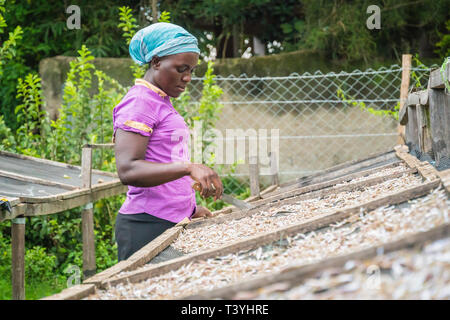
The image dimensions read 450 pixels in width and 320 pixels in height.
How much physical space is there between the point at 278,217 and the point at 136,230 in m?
0.54

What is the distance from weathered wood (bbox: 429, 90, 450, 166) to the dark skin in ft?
3.79

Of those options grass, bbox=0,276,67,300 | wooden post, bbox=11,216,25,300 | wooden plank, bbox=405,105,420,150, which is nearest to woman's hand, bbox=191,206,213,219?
wooden post, bbox=11,216,25,300

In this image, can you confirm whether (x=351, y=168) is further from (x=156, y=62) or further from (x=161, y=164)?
(x=161, y=164)

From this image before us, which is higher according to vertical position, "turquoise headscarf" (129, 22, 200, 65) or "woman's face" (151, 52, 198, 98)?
"turquoise headscarf" (129, 22, 200, 65)

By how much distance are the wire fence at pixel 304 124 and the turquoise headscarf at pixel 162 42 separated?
465 centimetres

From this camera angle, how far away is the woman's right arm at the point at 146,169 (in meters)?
1.71

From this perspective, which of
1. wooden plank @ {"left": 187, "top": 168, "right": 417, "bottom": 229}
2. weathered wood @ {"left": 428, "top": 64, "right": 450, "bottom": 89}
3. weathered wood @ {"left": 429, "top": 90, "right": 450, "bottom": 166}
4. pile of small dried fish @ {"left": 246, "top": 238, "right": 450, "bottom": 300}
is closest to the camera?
pile of small dried fish @ {"left": 246, "top": 238, "right": 450, "bottom": 300}

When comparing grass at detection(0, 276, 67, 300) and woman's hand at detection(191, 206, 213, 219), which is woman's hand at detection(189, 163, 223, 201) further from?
grass at detection(0, 276, 67, 300)

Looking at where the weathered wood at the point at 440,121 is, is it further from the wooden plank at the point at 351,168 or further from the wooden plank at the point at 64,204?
the wooden plank at the point at 64,204

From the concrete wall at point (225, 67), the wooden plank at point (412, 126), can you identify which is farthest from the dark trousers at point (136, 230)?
the concrete wall at point (225, 67)

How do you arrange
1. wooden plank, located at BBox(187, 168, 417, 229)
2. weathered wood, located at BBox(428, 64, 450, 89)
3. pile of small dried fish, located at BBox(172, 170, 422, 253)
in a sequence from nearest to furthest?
pile of small dried fish, located at BBox(172, 170, 422, 253)
wooden plank, located at BBox(187, 168, 417, 229)
weathered wood, located at BBox(428, 64, 450, 89)

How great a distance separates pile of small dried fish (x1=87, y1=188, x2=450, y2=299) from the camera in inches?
51.1
